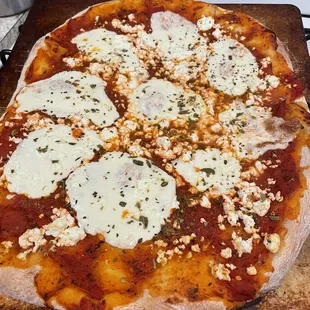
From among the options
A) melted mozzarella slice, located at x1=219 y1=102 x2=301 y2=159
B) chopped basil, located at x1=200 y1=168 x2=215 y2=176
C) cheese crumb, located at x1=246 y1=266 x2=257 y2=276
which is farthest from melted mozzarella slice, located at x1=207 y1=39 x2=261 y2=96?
cheese crumb, located at x1=246 y1=266 x2=257 y2=276

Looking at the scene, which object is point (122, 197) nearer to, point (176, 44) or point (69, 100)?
point (69, 100)

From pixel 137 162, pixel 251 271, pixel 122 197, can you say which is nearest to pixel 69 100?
pixel 137 162

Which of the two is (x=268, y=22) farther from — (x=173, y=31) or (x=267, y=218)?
(x=267, y=218)

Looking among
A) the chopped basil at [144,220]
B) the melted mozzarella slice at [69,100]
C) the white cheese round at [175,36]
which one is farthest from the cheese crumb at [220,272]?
the white cheese round at [175,36]

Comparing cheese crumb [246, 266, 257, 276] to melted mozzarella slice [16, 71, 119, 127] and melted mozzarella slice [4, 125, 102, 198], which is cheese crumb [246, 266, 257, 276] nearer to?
melted mozzarella slice [4, 125, 102, 198]

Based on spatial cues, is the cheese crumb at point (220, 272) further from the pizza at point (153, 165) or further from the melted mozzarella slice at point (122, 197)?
the melted mozzarella slice at point (122, 197)

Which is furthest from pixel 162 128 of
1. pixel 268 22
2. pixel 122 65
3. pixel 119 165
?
pixel 268 22
